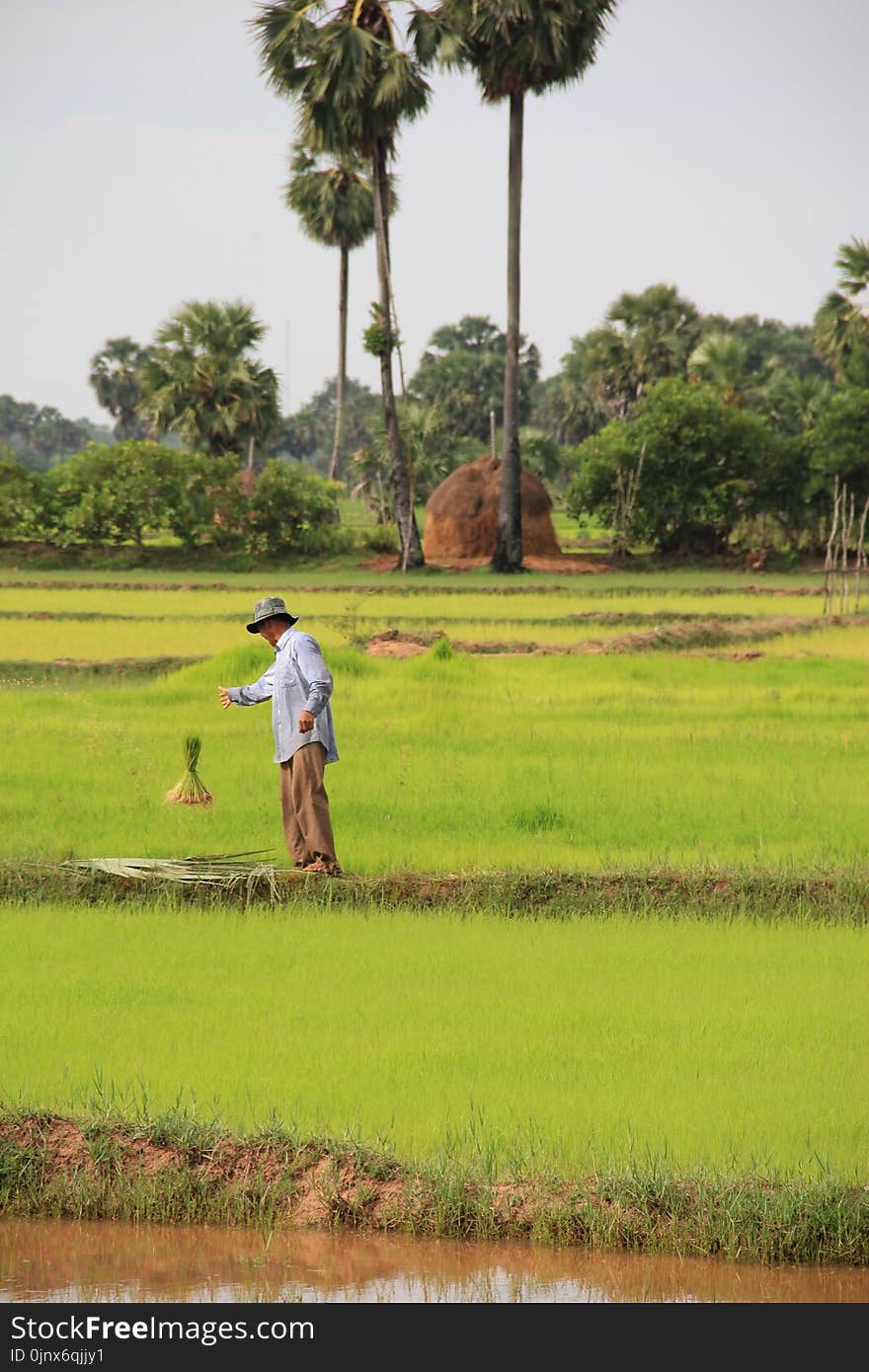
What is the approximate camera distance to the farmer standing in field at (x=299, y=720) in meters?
7.57

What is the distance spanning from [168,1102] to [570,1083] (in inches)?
49.0

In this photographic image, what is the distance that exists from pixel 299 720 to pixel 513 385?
2654cm

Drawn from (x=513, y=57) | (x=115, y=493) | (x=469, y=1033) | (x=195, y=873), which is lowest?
(x=469, y=1033)

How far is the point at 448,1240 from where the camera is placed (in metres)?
4.46

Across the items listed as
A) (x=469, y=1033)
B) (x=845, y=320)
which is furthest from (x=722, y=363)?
(x=469, y=1033)

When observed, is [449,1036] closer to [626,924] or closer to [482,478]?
[626,924]

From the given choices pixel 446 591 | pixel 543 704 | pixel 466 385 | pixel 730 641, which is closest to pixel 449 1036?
pixel 543 704

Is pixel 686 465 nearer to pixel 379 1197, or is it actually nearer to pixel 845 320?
pixel 845 320

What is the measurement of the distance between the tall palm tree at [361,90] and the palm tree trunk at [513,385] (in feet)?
6.21

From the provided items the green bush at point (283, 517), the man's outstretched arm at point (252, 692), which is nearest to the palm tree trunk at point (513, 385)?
the green bush at point (283, 517)

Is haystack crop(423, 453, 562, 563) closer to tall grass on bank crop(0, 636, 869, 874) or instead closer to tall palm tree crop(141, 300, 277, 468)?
tall palm tree crop(141, 300, 277, 468)

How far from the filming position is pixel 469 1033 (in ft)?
18.8

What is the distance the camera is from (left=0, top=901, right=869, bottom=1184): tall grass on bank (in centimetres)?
479

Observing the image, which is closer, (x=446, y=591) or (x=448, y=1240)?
(x=448, y=1240)
